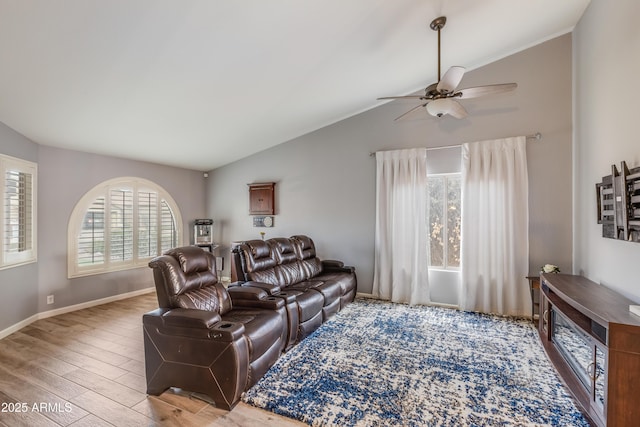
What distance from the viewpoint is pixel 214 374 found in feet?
7.20

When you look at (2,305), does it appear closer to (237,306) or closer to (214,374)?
(237,306)

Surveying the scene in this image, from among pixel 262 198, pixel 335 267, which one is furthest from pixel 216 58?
pixel 335 267

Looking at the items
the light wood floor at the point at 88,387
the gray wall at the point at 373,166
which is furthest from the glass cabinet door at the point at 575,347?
the light wood floor at the point at 88,387

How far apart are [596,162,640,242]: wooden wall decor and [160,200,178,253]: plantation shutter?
6656 mm

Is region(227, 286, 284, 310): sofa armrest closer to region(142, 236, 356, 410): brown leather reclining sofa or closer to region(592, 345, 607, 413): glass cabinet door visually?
region(142, 236, 356, 410): brown leather reclining sofa

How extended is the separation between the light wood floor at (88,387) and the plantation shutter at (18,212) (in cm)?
111

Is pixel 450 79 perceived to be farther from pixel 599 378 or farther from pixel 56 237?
pixel 56 237

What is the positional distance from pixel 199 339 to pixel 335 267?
299 cm

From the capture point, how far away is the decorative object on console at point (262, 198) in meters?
5.93

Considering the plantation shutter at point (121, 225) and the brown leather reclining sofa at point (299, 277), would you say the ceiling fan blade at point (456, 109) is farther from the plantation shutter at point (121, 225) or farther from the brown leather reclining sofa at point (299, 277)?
the plantation shutter at point (121, 225)

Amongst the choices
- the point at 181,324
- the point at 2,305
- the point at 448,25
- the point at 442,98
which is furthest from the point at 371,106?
the point at 2,305

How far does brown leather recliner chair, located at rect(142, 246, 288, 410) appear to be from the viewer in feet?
7.14

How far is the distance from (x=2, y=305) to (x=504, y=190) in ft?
22.0

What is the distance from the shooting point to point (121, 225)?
516 cm
